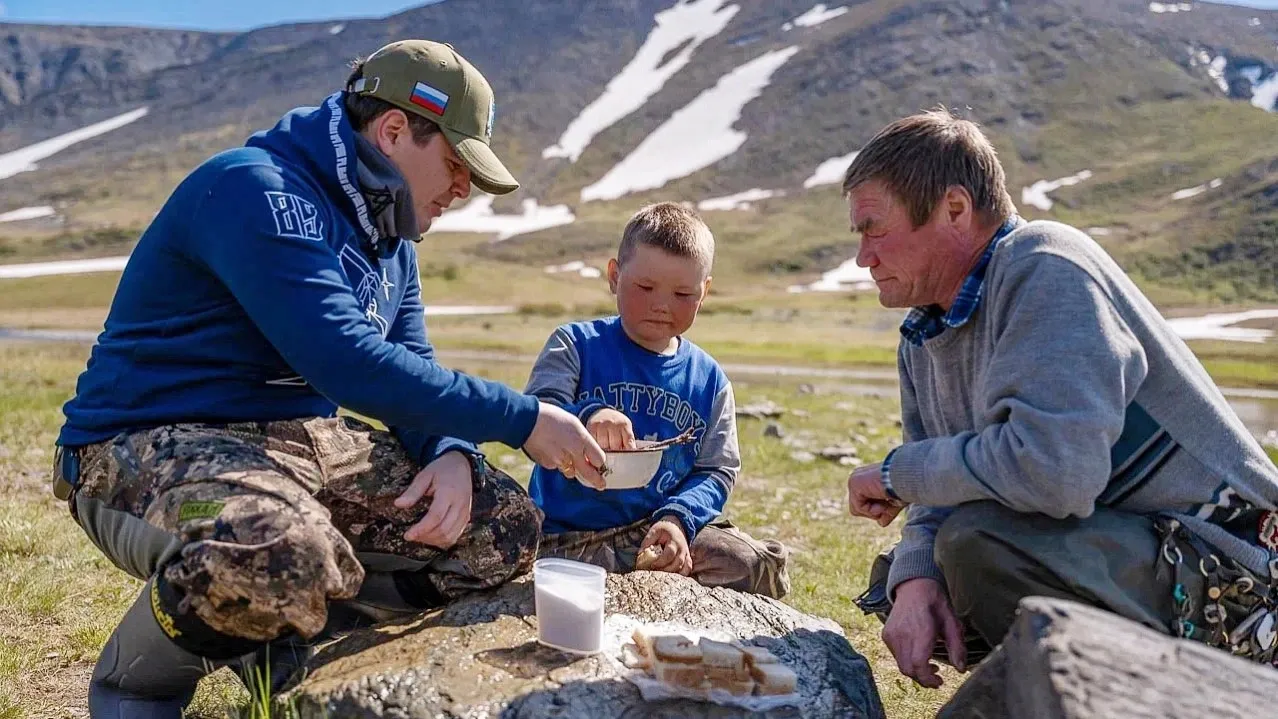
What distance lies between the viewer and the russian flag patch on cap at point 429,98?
13.0 ft

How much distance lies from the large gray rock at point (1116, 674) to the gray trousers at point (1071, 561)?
0.76m

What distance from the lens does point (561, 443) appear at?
12.4ft

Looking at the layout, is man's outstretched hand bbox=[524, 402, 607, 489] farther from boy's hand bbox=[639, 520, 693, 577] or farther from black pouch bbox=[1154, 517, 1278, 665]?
black pouch bbox=[1154, 517, 1278, 665]

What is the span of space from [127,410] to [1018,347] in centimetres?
305

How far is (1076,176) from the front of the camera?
434 ft

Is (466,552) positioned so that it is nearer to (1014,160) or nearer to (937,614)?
(937,614)

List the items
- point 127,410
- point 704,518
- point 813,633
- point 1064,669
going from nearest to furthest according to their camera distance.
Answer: point 1064,669
point 127,410
point 813,633
point 704,518

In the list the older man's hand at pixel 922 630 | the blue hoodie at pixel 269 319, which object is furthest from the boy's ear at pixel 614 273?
the older man's hand at pixel 922 630

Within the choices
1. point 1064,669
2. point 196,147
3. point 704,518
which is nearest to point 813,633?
point 704,518

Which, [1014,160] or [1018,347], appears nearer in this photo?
[1018,347]

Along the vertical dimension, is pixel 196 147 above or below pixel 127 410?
below

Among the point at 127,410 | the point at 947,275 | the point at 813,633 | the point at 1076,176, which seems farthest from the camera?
the point at 1076,176

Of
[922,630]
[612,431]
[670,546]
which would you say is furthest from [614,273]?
[922,630]

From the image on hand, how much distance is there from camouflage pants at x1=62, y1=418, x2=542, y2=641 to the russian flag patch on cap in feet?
4.16
